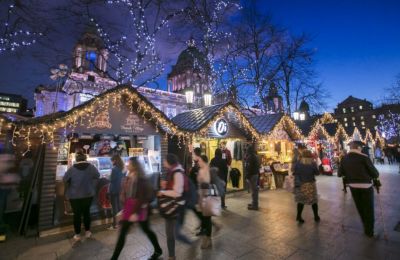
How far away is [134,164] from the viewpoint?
3.90m

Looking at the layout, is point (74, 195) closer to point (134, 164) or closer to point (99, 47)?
point (134, 164)

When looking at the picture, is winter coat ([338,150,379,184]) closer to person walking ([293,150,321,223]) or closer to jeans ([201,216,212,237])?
person walking ([293,150,321,223])

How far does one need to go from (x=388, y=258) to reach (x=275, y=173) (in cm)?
799

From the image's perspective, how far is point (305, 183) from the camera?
6.08m

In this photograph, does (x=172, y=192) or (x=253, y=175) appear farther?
(x=253, y=175)

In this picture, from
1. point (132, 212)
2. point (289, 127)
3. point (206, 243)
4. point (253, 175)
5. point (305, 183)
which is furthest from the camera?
point (289, 127)

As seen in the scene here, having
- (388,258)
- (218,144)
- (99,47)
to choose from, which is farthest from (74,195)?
(99,47)

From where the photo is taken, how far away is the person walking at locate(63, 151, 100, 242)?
5141 millimetres

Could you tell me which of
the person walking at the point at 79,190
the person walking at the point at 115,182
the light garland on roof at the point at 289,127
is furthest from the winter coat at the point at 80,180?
the light garland on roof at the point at 289,127

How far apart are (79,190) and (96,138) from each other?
161 inches

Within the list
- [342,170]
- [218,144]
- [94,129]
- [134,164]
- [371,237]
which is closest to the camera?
[134,164]

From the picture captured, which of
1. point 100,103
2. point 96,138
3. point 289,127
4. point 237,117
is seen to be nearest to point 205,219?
point 100,103

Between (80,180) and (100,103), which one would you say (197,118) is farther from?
(80,180)

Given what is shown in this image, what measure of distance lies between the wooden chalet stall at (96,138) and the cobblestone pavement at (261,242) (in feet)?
2.78
